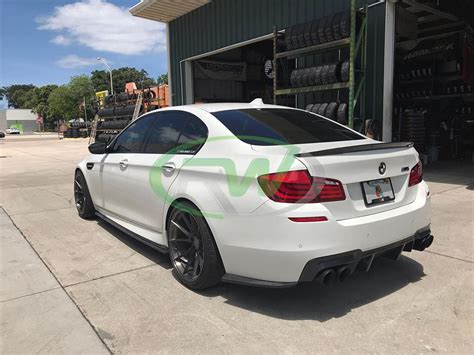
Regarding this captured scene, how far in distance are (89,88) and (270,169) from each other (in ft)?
254

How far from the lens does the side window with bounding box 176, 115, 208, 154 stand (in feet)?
11.5

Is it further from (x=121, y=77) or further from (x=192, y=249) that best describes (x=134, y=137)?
(x=121, y=77)

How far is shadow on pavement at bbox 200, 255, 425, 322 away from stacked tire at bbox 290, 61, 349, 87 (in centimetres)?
621

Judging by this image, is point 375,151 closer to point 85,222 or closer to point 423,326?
point 423,326

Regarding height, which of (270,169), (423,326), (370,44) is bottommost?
(423,326)

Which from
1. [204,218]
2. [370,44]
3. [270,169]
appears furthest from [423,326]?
[370,44]

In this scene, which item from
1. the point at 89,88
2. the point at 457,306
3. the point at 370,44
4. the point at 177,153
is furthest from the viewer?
the point at 89,88

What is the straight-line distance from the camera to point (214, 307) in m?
3.12

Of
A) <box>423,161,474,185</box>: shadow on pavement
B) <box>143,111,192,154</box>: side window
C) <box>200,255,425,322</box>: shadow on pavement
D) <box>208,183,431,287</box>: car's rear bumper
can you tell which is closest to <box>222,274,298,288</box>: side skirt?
<box>208,183,431,287</box>: car's rear bumper

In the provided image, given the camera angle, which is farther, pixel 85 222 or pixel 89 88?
pixel 89 88

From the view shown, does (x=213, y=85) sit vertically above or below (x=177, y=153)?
above

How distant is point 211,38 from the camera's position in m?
14.2

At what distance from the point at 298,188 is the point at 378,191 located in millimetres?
736

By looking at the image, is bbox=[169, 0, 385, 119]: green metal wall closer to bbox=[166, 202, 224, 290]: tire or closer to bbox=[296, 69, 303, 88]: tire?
bbox=[296, 69, 303, 88]: tire
